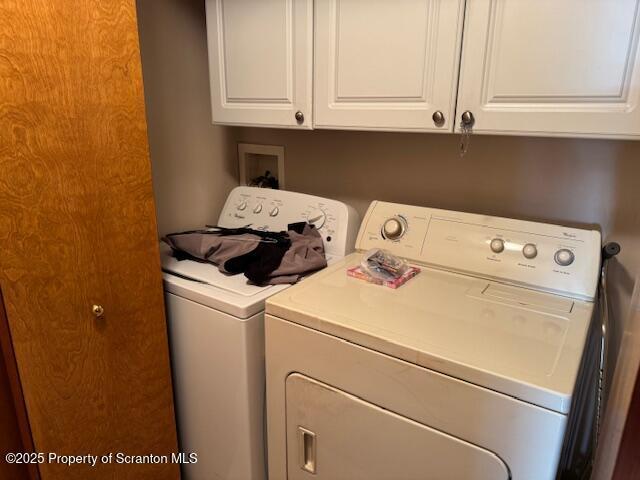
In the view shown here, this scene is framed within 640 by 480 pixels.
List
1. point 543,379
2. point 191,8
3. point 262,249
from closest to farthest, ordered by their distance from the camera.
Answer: point 543,379 → point 262,249 → point 191,8

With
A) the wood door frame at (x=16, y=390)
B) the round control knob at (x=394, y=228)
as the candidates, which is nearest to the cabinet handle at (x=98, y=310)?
the wood door frame at (x=16, y=390)

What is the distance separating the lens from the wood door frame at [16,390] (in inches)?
45.2

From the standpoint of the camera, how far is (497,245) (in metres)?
1.34

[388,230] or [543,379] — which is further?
[388,230]

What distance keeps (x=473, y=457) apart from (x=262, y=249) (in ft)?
2.90

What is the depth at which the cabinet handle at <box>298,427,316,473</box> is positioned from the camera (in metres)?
1.20

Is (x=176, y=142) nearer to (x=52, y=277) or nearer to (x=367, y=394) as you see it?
(x=52, y=277)

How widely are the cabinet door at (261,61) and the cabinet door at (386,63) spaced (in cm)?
6

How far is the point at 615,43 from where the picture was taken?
0.99 metres

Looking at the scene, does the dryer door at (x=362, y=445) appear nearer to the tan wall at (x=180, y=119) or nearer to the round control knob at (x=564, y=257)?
the round control knob at (x=564, y=257)

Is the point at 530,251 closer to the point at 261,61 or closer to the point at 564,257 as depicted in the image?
the point at 564,257

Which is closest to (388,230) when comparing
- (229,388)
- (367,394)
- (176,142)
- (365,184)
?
(365,184)

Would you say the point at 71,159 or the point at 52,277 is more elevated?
the point at 71,159

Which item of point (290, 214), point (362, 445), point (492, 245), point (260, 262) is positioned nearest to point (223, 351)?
point (260, 262)
